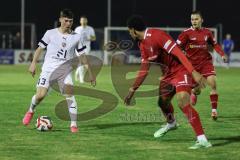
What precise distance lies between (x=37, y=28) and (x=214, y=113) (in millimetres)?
37763

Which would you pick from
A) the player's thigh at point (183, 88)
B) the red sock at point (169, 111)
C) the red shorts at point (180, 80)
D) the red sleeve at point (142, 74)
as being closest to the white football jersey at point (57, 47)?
the red sleeve at point (142, 74)

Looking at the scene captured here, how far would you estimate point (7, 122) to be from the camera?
12078mm

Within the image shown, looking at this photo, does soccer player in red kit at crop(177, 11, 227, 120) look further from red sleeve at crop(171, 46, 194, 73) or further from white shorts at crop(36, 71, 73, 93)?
red sleeve at crop(171, 46, 194, 73)

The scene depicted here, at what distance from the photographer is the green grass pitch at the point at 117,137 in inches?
340

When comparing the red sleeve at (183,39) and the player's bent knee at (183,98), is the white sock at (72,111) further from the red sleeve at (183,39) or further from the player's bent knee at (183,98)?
the red sleeve at (183,39)

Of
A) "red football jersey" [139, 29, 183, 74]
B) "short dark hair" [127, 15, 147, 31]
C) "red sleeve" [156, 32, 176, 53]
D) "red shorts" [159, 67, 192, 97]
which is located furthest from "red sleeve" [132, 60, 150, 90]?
"short dark hair" [127, 15, 147, 31]

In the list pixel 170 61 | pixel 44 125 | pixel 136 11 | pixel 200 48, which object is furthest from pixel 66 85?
pixel 136 11

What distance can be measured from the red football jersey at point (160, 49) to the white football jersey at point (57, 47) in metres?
1.95

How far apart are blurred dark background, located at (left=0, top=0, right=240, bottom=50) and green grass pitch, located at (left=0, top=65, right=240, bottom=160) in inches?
1348

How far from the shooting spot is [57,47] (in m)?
11.0

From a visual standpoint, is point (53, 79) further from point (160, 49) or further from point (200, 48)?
point (200, 48)

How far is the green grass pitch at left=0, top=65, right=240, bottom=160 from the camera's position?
8.65 meters

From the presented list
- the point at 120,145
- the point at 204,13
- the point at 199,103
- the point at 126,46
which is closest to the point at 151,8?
the point at 204,13

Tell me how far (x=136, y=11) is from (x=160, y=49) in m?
40.5
